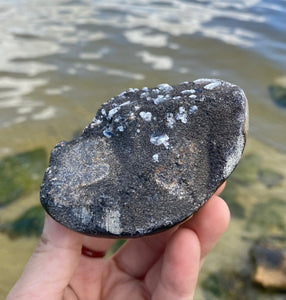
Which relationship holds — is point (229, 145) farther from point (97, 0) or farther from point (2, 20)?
point (97, 0)

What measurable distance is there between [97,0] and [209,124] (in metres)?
6.05

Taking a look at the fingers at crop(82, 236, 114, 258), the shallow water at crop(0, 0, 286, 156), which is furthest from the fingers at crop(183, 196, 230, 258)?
the shallow water at crop(0, 0, 286, 156)

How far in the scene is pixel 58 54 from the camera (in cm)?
461

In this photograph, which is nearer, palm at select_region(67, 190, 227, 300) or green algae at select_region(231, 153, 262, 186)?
palm at select_region(67, 190, 227, 300)

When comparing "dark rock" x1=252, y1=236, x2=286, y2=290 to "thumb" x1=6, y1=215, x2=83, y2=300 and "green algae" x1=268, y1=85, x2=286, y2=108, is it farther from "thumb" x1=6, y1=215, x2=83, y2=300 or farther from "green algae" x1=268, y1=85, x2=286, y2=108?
"green algae" x1=268, y1=85, x2=286, y2=108

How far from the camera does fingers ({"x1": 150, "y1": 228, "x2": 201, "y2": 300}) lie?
60.2 inches

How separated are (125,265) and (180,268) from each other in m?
0.59

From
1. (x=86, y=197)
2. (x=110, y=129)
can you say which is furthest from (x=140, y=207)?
(x=110, y=129)

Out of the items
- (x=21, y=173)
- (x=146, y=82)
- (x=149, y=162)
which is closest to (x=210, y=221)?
(x=149, y=162)

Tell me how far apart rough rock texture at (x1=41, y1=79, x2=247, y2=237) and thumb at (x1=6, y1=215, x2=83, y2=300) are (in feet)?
0.41

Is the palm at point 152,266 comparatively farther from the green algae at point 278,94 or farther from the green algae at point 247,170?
the green algae at point 278,94

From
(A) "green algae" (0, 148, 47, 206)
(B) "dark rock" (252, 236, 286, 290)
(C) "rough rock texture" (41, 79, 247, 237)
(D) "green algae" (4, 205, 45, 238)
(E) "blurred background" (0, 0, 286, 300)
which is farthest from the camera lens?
(A) "green algae" (0, 148, 47, 206)

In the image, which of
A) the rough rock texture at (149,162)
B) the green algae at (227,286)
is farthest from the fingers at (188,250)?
the green algae at (227,286)

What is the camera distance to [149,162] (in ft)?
4.69
